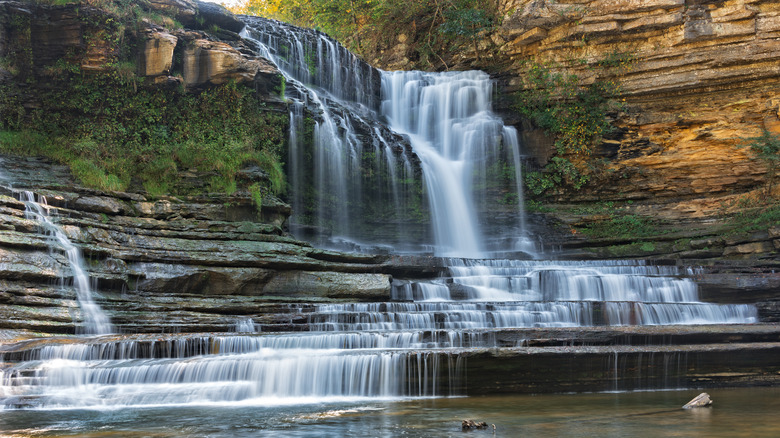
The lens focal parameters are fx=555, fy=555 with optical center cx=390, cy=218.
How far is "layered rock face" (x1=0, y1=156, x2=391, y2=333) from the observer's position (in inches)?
365

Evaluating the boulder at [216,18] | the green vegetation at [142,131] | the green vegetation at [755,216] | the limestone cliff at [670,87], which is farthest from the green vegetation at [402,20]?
the green vegetation at [755,216]

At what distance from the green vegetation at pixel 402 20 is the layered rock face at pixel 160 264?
12732 millimetres

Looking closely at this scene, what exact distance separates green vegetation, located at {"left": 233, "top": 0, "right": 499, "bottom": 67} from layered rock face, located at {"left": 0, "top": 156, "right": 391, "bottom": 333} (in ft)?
41.8

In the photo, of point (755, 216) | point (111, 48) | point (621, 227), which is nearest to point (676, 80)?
point (755, 216)

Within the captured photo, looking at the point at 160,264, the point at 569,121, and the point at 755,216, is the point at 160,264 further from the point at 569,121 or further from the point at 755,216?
the point at 755,216

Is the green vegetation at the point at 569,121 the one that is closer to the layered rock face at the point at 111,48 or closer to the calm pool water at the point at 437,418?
the layered rock face at the point at 111,48

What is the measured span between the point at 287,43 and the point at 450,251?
9693mm

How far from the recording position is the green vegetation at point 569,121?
18.6 meters

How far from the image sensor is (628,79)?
60.0 feet

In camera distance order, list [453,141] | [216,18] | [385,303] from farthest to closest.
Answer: [453,141]
[216,18]
[385,303]

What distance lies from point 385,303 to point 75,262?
220 inches

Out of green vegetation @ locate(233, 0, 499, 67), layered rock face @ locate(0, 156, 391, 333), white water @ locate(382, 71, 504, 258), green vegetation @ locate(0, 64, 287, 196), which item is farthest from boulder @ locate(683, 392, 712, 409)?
green vegetation @ locate(233, 0, 499, 67)

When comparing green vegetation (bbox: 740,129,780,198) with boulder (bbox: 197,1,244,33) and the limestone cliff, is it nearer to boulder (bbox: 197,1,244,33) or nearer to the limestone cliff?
the limestone cliff

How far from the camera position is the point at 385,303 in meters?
10.1
